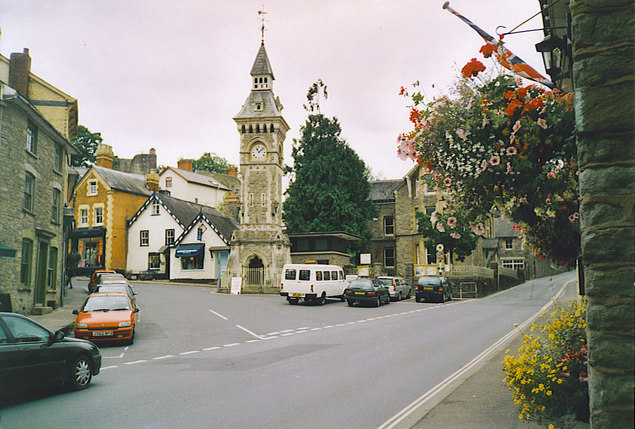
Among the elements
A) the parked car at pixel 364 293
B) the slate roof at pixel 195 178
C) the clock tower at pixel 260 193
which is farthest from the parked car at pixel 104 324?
the slate roof at pixel 195 178

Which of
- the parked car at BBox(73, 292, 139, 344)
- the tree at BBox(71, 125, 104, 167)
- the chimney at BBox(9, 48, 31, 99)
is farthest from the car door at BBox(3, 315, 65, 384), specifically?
the tree at BBox(71, 125, 104, 167)

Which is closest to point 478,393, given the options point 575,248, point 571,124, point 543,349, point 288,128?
point 543,349

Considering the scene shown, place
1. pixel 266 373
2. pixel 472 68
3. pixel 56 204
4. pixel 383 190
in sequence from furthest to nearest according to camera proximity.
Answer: pixel 383 190
pixel 56 204
pixel 266 373
pixel 472 68

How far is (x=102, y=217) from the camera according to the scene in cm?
5522

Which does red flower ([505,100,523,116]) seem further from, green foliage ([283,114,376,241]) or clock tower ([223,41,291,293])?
green foliage ([283,114,376,241])

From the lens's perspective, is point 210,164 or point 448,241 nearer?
point 448,241

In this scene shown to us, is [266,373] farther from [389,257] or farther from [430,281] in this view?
[389,257]

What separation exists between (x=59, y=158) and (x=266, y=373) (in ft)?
67.4

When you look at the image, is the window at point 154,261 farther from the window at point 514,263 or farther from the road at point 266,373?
the window at point 514,263

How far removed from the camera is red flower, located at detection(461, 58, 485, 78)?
700 cm

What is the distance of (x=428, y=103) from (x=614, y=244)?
5437 mm

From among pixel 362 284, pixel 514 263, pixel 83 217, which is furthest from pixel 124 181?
pixel 514 263

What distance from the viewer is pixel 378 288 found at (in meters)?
29.7

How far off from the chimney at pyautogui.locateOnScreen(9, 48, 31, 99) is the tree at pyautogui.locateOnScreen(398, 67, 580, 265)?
25899 millimetres
